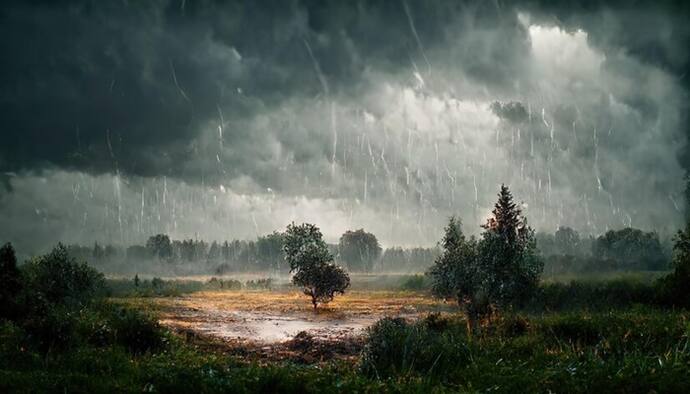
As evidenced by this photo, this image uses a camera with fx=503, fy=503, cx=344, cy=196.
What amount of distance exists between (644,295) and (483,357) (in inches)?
2507

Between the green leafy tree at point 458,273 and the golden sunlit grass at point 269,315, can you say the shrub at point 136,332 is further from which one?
the green leafy tree at point 458,273

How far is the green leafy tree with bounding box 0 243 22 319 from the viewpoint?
39.9 m

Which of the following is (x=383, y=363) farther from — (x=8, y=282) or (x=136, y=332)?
(x=8, y=282)

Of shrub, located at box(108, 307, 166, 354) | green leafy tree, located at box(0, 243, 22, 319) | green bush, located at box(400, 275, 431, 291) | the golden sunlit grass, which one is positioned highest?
green leafy tree, located at box(0, 243, 22, 319)

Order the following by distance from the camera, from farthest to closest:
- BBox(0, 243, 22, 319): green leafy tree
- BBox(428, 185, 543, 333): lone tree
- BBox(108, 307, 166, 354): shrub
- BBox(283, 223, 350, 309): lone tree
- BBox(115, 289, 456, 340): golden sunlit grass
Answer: BBox(283, 223, 350, 309): lone tree
BBox(115, 289, 456, 340): golden sunlit grass
BBox(428, 185, 543, 333): lone tree
BBox(0, 243, 22, 319): green leafy tree
BBox(108, 307, 166, 354): shrub

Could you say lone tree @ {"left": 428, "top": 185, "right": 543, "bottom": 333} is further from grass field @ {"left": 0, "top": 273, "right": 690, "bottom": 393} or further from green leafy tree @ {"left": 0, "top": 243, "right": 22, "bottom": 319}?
green leafy tree @ {"left": 0, "top": 243, "right": 22, "bottom": 319}

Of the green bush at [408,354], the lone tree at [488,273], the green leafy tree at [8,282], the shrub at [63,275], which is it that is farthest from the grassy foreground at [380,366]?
the shrub at [63,275]

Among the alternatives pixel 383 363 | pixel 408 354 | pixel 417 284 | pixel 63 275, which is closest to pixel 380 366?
pixel 383 363

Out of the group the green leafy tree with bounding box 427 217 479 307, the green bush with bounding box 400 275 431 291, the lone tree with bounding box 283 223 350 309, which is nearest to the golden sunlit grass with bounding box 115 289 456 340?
the lone tree with bounding box 283 223 350 309

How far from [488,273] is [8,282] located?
1885 inches

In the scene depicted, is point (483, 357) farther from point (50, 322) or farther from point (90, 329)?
point (90, 329)

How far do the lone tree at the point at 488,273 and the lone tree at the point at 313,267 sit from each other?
37766 mm

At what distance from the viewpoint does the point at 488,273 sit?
191ft

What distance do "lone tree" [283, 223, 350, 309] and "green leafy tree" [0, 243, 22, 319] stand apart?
203ft
